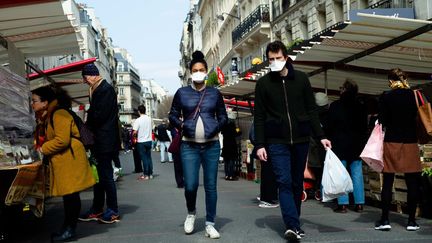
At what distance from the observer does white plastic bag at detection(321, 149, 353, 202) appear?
6.40m

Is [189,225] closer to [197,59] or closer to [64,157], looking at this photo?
[64,157]

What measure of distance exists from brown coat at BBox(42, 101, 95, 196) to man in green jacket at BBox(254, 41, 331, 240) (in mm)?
1889

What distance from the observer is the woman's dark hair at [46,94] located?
6.67 metres

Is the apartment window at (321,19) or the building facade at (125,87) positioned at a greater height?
the building facade at (125,87)

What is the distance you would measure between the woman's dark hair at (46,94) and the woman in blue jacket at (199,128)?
1295mm

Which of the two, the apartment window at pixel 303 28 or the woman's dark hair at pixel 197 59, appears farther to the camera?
the apartment window at pixel 303 28

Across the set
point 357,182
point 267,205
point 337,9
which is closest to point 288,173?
point 357,182

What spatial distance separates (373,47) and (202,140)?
3.60 metres

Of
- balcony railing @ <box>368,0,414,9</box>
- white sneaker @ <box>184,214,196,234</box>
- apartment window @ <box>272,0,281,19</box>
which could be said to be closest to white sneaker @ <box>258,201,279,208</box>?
white sneaker @ <box>184,214,196,234</box>

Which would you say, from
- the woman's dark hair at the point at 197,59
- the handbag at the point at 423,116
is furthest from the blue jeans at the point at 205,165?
the handbag at the point at 423,116

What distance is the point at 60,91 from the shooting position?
22.4 ft

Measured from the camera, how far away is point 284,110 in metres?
6.09

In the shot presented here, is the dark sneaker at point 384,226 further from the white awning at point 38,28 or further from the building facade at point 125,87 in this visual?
the building facade at point 125,87

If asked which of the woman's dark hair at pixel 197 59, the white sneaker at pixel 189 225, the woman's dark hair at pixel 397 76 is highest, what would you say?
the woman's dark hair at pixel 197 59
